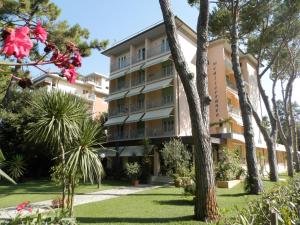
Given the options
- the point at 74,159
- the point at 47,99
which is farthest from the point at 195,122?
the point at 47,99

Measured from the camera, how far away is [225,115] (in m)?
32.4

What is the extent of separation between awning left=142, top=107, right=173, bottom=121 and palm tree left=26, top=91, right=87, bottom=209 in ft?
61.8

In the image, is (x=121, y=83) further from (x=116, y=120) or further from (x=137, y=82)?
(x=116, y=120)

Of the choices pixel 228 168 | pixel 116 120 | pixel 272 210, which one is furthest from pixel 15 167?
pixel 272 210

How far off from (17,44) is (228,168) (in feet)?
75.9

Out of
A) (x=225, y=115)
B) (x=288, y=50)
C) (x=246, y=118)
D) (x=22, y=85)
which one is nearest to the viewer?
(x=22, y=85)

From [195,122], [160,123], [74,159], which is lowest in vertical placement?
[74,159]

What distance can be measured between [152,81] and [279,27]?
47.6 feet

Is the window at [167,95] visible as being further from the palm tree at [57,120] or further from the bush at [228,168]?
the palm tree at [57,120]

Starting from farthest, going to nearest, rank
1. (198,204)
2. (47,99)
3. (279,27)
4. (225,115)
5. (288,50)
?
1. (225,115)
2. (288,50)
3. (279,27)
4. (47,99)
5. (198,204)

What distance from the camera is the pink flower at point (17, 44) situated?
1279mm

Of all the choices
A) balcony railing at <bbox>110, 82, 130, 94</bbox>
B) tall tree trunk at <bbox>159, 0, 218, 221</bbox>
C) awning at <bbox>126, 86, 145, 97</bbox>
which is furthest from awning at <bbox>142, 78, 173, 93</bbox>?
tall tree trunk at <bbox>159, 0, 218, 221</bbox>

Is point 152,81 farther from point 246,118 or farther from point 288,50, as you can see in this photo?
point 246,118

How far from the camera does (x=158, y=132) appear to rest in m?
31.9
